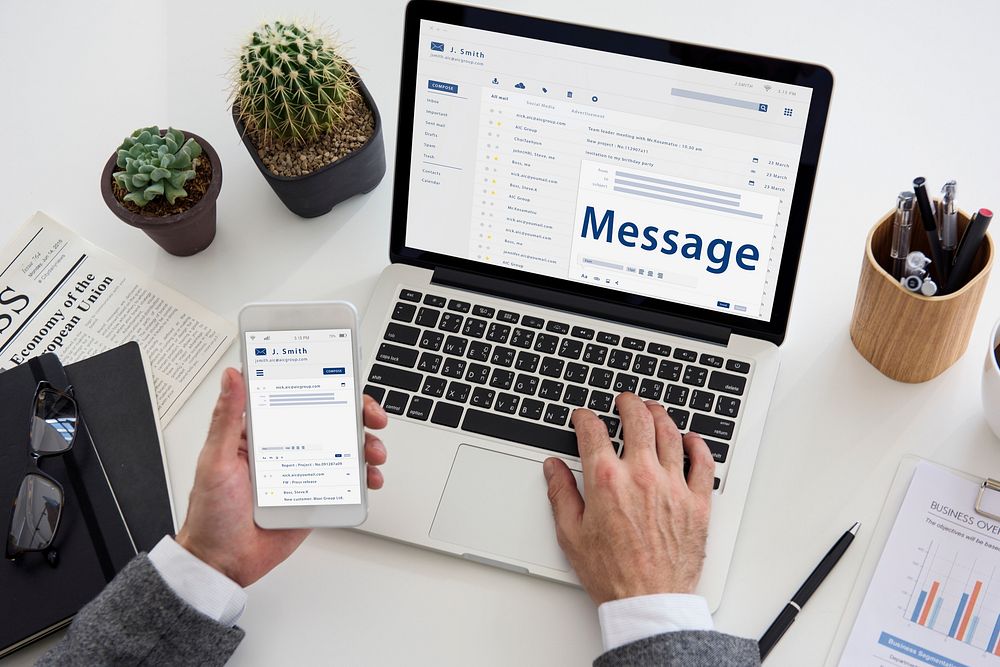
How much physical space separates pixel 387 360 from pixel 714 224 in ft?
1.21

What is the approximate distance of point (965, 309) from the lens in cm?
89

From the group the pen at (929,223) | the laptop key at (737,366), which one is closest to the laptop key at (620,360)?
the laptop key at (737,366)

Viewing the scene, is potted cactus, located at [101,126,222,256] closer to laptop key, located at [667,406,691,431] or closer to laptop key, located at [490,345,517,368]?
laptop key, located at [490,345,517,368]

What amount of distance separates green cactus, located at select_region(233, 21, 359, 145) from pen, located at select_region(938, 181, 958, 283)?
0.63 m

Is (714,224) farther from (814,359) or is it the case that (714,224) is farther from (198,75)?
(198,75)

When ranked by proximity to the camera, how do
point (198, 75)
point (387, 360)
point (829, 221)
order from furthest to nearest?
point (198, 75) → point (829, 221) → point (387, 360)

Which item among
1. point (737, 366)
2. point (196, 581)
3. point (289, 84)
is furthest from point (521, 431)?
point (289, 84)

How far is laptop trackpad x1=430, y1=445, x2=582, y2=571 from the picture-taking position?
0.89m

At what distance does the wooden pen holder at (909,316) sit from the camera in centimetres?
87

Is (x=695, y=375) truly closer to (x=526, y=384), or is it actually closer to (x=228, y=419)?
(x=526, y=384)

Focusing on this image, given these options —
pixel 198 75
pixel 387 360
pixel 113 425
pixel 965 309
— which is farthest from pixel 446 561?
pixel 198 75

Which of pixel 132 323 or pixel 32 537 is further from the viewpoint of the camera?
pixel 132 323

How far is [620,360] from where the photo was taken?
Result: 3.18ft

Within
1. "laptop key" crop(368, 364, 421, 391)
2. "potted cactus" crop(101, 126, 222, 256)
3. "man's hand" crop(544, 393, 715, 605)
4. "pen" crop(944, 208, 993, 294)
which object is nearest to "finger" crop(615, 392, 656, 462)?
"man's hand" crop(544, 393, 715, 605)
